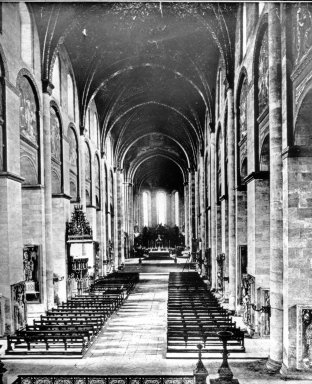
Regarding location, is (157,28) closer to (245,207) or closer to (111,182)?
(245,207)

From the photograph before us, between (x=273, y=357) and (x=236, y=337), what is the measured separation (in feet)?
5.20

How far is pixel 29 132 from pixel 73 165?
845 centimetres

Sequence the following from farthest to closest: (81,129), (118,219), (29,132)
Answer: (118,219), (81,129), (29,132)

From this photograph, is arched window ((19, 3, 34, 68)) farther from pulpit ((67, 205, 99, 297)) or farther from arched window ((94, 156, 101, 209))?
arched window ((94, 156, 101, 209))

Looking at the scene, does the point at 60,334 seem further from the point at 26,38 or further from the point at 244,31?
the point at 244,31

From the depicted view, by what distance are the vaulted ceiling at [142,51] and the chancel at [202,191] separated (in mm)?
110

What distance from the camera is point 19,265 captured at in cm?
1739

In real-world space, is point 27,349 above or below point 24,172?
below

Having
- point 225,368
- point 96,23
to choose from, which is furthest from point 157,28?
point 225,368

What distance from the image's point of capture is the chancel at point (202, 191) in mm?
11664

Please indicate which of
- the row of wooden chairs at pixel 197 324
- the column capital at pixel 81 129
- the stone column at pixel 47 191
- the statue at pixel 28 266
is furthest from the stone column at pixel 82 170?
the row of wooden chairs at pixel 197 324

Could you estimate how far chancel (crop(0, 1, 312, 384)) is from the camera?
38.3ft

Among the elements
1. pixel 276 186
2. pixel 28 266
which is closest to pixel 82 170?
pixel 28 266

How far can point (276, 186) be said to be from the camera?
41.3 feet
